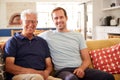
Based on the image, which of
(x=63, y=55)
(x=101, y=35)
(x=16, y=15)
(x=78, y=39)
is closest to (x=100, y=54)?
(x=78, y=39)

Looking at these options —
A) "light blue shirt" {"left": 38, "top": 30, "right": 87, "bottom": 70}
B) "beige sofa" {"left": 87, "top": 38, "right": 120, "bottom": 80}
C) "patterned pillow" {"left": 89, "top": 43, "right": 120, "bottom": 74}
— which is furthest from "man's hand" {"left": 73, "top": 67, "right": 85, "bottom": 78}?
"beige sofa" {"left": 87, "top": 38, "right": 120, "bottom": 80}

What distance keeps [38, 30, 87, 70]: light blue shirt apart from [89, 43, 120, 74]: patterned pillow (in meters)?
0.25

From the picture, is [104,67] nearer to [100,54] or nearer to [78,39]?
[100,54]

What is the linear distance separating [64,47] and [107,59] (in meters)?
0.56

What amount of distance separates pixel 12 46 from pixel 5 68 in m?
0.22

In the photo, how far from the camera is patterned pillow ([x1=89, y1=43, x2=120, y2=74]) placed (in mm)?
2398

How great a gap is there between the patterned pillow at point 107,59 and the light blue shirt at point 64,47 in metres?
0.25

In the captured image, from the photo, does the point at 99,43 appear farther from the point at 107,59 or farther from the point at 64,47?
the point at 64,47

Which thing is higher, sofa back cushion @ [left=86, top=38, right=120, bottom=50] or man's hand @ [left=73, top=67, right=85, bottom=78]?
sofa back cushion @ [left=86, top=38, right=120, bottom=50]

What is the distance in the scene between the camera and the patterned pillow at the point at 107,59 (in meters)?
2.40

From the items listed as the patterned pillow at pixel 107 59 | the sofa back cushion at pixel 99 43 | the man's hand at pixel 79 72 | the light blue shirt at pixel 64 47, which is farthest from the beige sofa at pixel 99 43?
the man's hand at pixel 79 72

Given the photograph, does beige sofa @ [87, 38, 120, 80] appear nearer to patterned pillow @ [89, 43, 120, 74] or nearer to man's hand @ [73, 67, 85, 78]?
patterned pillow @ [89, 43, 120, 74]

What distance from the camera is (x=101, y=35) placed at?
20.3 feet

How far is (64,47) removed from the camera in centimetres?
224
